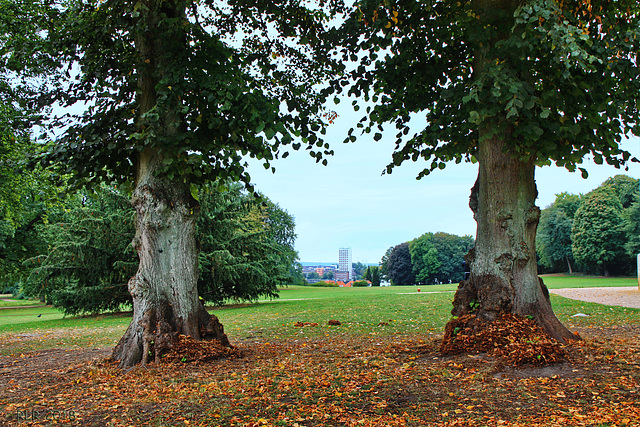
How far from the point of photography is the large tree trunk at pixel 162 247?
23.1 feet

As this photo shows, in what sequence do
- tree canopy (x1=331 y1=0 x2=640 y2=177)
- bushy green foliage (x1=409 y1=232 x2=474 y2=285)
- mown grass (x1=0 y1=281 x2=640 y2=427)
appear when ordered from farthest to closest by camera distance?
1. bushy green foliage (x1=409 y1=232 x2=474 y2=285)
2. tree canopy (x1=331 y1=0 x2=640 y2=177)
3. mown grass (x1=0 y1=281 x2=640 y2=427)

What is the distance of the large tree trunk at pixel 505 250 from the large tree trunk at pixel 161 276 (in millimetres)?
4177

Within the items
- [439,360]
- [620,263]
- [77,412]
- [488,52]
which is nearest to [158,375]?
[77,412]

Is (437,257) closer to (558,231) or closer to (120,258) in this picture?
(558,231)

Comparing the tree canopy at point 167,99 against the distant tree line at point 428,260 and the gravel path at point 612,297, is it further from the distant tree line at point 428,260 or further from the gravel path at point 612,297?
the distant tree line at point 428,260

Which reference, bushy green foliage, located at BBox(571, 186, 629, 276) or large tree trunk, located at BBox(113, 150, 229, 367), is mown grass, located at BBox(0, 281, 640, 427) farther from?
bushy green foliage, located at BBox(571, 186, 629, 276)

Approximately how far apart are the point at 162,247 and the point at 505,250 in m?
5.11

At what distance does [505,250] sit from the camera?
6.75m

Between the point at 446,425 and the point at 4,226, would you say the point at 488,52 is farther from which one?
the point at 4,226

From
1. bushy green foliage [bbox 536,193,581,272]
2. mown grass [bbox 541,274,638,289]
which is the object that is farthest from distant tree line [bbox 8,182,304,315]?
bushy green foliage [bbox 536,193,581,272]

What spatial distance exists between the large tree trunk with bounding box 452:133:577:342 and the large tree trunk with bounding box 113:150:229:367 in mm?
4177

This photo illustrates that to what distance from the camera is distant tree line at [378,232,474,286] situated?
76.6 meters

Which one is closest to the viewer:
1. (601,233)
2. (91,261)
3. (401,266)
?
(91,261)

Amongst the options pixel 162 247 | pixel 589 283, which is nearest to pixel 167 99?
pixel 162 247
